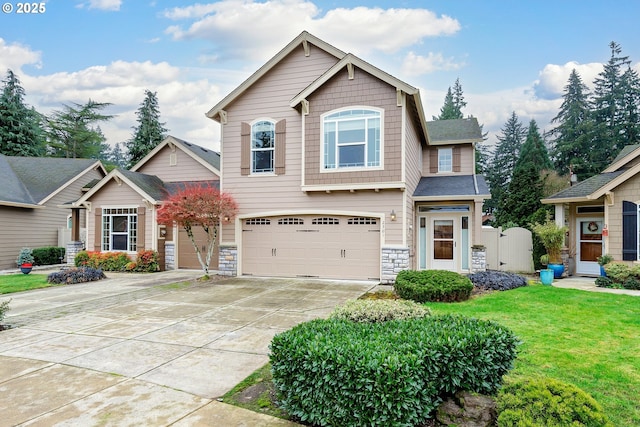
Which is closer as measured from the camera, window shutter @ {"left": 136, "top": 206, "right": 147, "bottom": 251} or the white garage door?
the white garage door

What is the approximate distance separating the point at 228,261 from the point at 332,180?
4.92 m

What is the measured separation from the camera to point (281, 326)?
21.3 ft

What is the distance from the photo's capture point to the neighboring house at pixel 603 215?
1141 cm

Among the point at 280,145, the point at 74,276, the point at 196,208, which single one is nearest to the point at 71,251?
the point at 74,276

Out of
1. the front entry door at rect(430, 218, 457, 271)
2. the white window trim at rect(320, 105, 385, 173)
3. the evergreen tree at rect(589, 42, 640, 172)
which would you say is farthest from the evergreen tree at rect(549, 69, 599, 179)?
the white window trim at rect(320, 105, 385, 173)

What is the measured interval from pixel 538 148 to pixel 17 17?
3811cm

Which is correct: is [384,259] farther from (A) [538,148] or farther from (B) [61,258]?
(A) [538,148]

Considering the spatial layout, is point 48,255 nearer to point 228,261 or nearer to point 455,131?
point 228,261

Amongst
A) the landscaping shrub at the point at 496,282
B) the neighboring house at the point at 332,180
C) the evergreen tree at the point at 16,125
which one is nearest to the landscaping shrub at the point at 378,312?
the landscaping shrub at the point at 496,282

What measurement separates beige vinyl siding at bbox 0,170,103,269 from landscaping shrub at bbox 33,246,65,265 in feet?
2.18

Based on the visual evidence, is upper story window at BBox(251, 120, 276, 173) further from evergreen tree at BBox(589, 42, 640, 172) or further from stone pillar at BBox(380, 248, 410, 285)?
evergreen tree at BBox(589, 42, 640, 172)

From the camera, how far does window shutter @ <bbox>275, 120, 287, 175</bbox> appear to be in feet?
41.2

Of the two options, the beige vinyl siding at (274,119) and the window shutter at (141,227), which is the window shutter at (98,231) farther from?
the beige vinyl siding at (274,119)

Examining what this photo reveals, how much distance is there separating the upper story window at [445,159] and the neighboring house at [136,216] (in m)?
9.43
